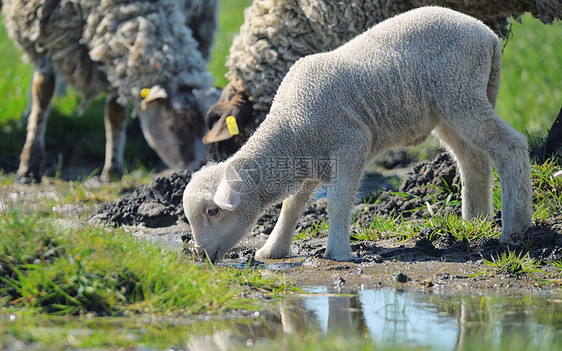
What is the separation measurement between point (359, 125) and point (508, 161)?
2.99ft

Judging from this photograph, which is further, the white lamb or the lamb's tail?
the lamb's tail

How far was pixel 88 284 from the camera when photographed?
3.66 metres

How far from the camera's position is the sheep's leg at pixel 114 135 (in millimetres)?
9336

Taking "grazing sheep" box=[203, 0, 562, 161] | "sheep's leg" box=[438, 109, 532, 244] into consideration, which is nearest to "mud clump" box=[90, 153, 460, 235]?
"grazing sheep" box=[203, 0, 562, 161]

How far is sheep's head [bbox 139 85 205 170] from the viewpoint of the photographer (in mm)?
8008

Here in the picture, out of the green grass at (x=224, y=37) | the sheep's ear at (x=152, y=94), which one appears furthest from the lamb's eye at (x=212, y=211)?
the green grass at (x=224, y=37)

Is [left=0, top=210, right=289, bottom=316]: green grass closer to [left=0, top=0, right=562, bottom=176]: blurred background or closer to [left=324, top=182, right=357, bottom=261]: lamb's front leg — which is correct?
[left=324, top=182, right=357, bottom=261]: lamb's front leg

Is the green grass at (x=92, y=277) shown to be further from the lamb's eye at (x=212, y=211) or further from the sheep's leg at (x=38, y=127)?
the sheep's leg at (x=38, y=127)

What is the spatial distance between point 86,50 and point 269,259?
15.0 feet

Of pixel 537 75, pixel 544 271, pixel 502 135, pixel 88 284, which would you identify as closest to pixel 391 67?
pixel 502 135

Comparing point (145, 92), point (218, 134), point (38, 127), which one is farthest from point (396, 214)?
point (38, 127)

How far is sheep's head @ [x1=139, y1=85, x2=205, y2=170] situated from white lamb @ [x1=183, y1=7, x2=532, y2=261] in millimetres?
2974

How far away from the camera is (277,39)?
6887 mm

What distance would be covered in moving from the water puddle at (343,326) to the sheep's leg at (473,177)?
145 centimetres
